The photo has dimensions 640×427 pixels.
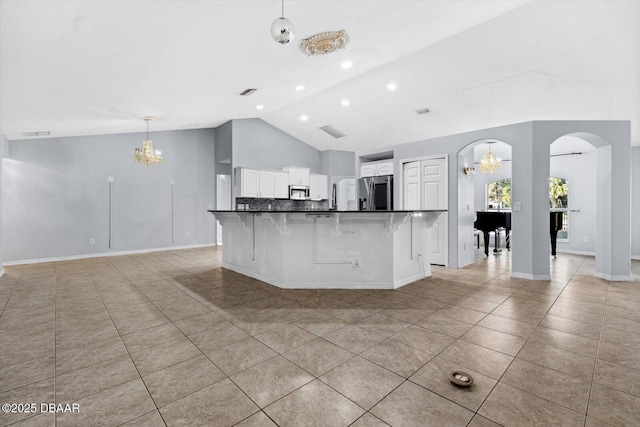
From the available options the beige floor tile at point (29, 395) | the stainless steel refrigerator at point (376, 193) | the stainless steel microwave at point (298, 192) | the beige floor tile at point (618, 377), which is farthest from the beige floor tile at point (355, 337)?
the stainless steel microwave at point (298, 192)

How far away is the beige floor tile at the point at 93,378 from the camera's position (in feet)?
5.50

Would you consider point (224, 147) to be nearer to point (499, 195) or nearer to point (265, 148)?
point (265, 148)

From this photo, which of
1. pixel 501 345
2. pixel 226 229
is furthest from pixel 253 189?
pixel 501 345

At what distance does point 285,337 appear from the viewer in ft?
7.81

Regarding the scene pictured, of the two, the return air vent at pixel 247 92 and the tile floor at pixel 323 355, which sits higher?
the return air vent at pixel 247 92

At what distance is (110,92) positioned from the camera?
151 inches

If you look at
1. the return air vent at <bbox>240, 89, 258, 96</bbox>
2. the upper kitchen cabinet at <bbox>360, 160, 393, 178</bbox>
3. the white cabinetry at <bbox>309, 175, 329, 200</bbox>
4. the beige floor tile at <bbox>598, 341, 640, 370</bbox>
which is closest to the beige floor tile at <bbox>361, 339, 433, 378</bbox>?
the beige floor tile at <bbox>598, 341, 640, 370</bbox>

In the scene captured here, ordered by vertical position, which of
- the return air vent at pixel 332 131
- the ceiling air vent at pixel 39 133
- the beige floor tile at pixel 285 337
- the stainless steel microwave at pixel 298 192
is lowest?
the beige floor tile at pixel 285 337

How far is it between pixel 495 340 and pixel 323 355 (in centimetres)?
140

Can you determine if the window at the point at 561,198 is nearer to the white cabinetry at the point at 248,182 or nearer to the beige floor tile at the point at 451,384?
the beige floor tile at the point at 451,384

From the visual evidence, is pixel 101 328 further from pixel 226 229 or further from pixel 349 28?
pixel 349 28

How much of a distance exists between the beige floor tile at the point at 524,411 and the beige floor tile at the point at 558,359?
480 millimetres

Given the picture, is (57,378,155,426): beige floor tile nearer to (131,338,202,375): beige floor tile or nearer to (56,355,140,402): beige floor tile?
(56,355,140,402): beige floor tile

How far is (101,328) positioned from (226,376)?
161 cm
